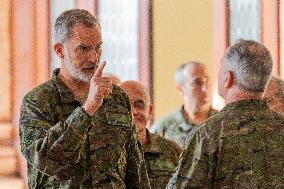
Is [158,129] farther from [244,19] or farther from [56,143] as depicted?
[56,143]

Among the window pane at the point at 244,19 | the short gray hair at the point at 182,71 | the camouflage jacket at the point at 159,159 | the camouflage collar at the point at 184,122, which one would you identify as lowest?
the camouflage jacket at the point at 159,159

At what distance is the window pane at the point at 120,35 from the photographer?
5.84 meters

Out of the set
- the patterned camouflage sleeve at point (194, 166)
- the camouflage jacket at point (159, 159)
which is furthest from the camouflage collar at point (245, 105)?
the camouflage jacket at point (159, 159)

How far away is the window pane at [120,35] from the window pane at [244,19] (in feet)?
2.36

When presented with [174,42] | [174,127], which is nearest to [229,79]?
[174,127]

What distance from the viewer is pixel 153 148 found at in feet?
11.6

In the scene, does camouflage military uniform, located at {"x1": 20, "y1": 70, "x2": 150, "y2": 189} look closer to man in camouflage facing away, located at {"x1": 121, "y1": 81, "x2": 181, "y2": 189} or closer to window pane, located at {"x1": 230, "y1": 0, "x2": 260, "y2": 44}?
man in camouflage facing away, located at {"x1": 121, "y1": 81, "x2": 181, "y2": 189}

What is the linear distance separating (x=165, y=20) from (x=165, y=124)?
122cm

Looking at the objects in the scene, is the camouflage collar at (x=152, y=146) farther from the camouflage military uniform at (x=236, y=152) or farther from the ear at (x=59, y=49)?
the camouflage military uniform at (x=236, y=152)

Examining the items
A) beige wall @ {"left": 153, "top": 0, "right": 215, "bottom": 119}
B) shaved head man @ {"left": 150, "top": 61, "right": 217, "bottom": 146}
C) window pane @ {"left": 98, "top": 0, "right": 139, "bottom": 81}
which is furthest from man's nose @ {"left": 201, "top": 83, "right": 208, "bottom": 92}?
window pane @ {"left": 98, "top": 0, "right": 139, "bottom": 81}

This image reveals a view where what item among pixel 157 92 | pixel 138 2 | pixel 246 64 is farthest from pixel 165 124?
pixel 246 64

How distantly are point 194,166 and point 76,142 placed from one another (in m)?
0.37

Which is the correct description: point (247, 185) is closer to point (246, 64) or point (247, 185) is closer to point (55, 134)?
point (246, 64)

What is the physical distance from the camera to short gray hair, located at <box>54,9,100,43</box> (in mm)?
2584
